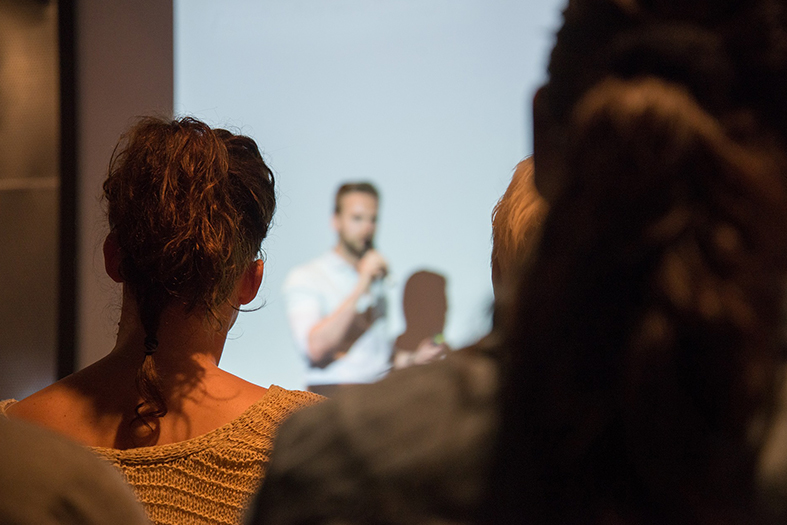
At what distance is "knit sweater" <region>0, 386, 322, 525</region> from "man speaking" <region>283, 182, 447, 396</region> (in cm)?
153

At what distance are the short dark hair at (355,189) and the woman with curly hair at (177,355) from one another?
62.7 inches

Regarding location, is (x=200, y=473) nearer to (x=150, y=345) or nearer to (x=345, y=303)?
(x=150, y=345)

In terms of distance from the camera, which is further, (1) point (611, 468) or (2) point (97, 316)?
(2) point (97, 316)

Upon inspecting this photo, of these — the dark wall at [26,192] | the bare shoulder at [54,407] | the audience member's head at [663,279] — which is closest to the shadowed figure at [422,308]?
the dark wall at [26,192]

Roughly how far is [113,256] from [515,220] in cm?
54

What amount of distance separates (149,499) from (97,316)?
1816 mm

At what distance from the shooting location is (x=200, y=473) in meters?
0.81

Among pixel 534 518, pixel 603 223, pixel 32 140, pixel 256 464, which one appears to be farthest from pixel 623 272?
pixel 32 140

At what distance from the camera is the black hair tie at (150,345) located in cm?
84

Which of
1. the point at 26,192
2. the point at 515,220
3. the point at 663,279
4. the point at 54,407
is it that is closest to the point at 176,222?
the point at 54,407

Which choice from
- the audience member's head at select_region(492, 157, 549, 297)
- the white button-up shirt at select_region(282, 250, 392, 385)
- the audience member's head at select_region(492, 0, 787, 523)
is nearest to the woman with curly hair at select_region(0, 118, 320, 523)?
the audience member's head at select_region(492, 157, 549, 297)

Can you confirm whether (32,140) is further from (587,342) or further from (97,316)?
(587,342)

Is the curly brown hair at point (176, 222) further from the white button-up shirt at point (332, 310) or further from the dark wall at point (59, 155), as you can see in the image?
the dark wall at point (59, 155)

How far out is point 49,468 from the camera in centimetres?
31
